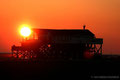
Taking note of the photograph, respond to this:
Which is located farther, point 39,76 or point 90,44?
point 90,44

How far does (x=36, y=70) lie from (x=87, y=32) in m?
28.2

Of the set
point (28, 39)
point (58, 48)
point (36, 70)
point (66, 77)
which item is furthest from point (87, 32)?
point (66, 77)

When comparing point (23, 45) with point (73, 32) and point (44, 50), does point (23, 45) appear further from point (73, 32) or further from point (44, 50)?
point (73, 32)

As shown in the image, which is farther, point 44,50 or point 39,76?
point 44,50

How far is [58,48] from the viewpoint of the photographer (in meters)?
58.4

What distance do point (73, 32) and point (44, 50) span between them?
261 inches

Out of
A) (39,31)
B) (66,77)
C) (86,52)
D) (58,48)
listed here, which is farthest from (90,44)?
(66,77)

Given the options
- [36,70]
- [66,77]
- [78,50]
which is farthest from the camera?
[78,50]

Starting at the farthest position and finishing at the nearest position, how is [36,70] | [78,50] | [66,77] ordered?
[78,50]
[36,70]
[66,77]

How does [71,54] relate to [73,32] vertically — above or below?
below

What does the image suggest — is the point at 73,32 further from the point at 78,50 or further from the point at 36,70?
the point at 36,70

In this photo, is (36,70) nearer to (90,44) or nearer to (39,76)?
(39,76)

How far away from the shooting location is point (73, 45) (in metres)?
57.9

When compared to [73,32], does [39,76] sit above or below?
below
